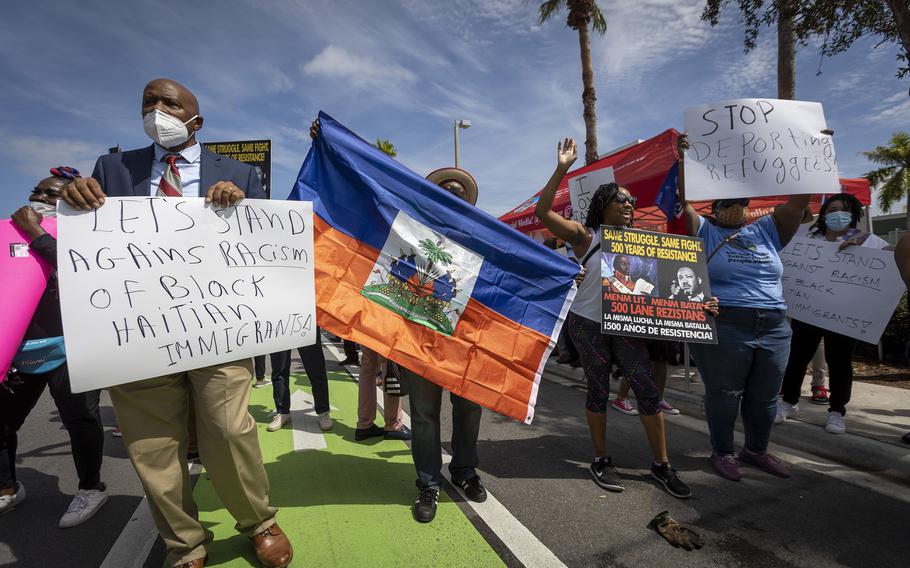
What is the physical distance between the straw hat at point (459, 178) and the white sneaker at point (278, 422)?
2.88 meters

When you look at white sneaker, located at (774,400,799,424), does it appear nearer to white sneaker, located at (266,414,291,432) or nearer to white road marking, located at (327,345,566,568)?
white road marking, located at (327,345,566,568)

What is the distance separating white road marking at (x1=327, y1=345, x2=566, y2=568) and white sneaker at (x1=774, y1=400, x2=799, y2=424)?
9.77 feet

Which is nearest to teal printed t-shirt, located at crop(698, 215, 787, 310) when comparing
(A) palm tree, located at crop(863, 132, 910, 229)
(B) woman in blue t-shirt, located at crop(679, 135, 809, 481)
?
(B) woman in blue t-shirt, located at crop(679, 135, 809, 481)

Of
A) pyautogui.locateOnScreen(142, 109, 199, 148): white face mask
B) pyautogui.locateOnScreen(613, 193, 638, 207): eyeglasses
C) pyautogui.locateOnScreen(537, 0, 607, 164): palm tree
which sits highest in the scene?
pyautogui.locateOnScreen(537, 0, 607, 164): palm tree

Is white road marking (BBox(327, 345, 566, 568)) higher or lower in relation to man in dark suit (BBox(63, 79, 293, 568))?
lower

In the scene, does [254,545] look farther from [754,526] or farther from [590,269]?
[754,526]

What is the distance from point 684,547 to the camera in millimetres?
2330

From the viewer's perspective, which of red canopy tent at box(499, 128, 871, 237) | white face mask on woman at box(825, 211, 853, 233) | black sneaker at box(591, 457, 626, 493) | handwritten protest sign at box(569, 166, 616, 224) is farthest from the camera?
handwritten protest sign at box(569, 166, 616, 224)

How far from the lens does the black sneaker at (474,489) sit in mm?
2855

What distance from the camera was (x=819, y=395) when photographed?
4633 mm

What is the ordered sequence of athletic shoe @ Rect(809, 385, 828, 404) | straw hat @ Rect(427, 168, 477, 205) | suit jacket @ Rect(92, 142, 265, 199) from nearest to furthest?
1. suit jacket @ Rect(92, 142, 265, 199)
2. straw hat @ Rect(427, 168, 477, 205)
3. athletic shoe @ Rect(809, 385, 828, 404)

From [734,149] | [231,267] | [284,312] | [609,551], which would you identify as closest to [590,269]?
[734,149]

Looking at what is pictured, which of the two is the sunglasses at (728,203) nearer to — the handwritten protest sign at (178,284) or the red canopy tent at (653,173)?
the red canopy tent at (653,173)

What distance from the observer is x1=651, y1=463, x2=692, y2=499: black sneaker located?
9.39 feet
